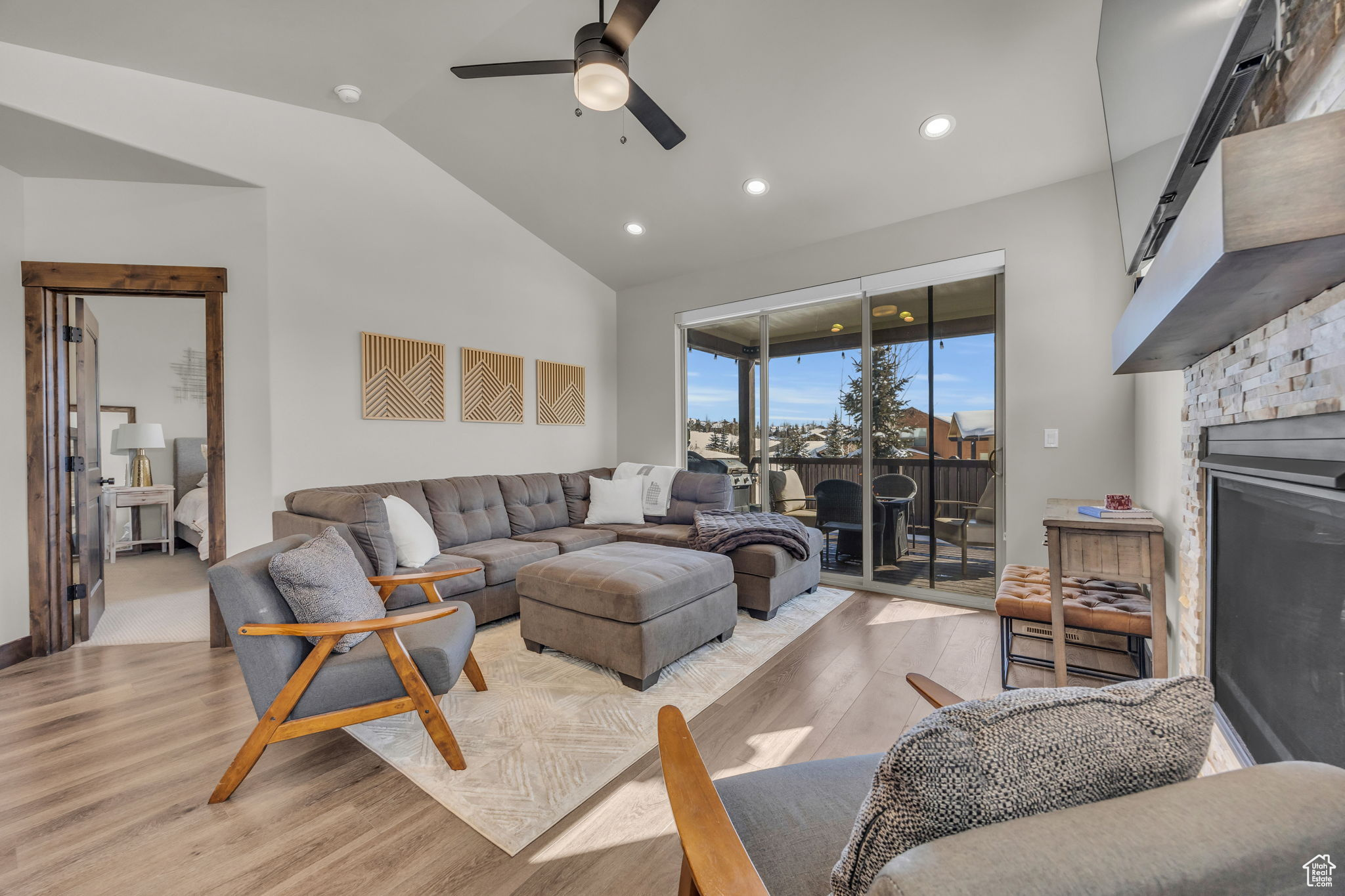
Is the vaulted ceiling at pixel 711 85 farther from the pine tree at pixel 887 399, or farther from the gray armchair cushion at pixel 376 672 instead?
the gray armchair cushion at pixel 376 672

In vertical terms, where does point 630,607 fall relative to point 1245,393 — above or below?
below

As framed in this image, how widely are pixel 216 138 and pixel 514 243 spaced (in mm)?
2008

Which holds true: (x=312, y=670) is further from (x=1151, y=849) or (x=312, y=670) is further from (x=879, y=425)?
(x=879, y=425)

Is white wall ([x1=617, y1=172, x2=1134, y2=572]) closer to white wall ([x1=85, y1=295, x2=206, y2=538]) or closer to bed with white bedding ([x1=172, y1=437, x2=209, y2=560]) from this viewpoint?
bed with white bedding ([x1=172, y1=437, x2=209, y2=560])

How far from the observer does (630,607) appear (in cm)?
245

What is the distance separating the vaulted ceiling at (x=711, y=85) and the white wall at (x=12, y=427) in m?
0.90

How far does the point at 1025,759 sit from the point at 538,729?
1.95 metres

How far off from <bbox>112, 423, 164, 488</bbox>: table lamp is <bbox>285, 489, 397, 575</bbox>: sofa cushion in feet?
13.8

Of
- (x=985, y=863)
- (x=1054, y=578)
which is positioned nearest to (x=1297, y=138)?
(x=985, y=863)

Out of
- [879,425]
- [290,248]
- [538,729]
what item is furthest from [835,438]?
[290,248]

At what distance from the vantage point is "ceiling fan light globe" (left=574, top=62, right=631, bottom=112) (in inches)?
83.7

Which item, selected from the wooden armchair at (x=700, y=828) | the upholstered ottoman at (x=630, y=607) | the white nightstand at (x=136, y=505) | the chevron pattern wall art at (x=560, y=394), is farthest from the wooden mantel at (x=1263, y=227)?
the white nightstand at (x=136, y=505)

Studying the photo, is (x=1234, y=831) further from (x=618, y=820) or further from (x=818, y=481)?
(x=818, y=481)

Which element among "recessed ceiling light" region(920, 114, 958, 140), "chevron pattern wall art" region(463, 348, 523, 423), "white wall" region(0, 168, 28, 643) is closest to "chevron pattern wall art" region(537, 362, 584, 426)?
"chevron pattern wall art" region(463, 348, 523, 423)
